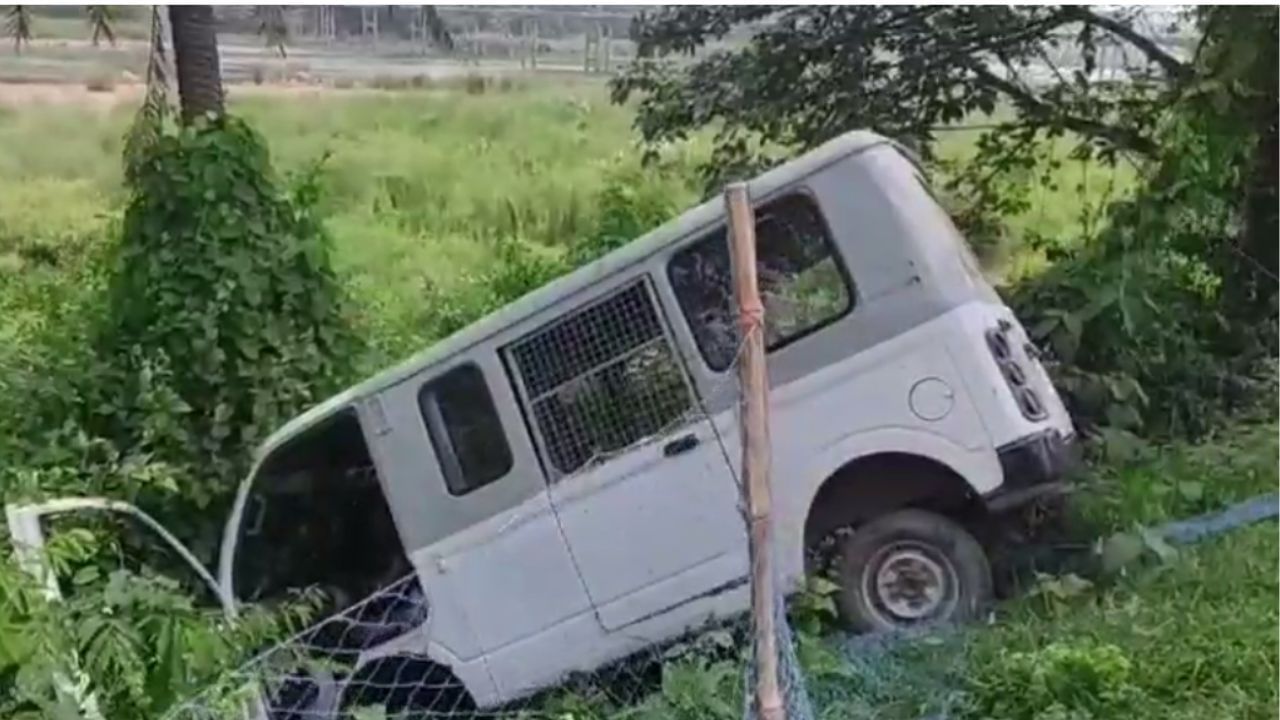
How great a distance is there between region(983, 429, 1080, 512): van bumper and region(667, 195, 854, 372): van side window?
30 centimetres

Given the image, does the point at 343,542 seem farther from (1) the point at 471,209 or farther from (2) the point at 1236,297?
(2) the point at 1236,297

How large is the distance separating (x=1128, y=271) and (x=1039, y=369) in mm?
300

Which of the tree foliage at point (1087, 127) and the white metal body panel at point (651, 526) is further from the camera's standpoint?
the tree foliage at point (1087, 127)

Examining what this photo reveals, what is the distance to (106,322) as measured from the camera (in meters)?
2.31

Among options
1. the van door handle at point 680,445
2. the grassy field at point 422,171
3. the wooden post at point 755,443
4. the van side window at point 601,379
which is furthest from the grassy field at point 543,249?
the wooden post at point 755,443

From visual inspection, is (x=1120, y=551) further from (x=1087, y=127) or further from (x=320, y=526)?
(x=320, y=526)

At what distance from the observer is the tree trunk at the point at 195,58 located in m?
2.12

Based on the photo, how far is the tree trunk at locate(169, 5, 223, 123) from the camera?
2121 mm

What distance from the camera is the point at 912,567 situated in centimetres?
226

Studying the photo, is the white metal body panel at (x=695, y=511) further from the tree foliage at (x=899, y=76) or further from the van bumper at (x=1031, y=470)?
the tree foliage at (x=899, y=76)

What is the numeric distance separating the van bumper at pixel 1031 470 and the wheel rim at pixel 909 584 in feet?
0.37

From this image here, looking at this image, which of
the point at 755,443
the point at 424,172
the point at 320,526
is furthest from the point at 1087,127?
the point at 320,526

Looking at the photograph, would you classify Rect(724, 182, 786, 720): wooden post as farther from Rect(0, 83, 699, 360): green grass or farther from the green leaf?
the green leaf

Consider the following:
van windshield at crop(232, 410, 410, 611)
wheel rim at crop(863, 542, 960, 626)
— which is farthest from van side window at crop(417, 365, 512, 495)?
wheel rim at crop(863, 542, 960, 626)
